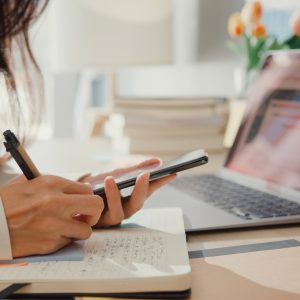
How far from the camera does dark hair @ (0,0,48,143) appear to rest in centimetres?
117

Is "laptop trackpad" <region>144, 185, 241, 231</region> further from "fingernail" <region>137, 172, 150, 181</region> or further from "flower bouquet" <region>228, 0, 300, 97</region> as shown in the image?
"flower bouquet" <region>228, 0, 300, 97</region>

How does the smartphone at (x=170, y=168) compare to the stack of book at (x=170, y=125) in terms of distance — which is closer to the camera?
the smartphone at (x=170, y=168)

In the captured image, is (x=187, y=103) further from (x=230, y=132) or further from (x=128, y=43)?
(x=128, y=43)

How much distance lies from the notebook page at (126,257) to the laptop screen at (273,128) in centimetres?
32

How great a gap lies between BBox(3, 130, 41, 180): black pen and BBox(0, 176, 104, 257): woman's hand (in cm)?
1

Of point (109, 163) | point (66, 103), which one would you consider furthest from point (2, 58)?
point (66, 103)

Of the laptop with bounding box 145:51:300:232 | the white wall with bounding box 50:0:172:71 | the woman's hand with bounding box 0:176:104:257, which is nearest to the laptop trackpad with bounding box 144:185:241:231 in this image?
the laptop with bounding box 145:51:300:232

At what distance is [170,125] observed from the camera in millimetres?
1461

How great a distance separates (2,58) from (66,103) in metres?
1.50

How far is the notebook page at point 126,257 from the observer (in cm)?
51

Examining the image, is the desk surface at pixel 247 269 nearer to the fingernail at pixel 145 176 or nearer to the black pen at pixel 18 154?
the fingernail at pixel 145 176

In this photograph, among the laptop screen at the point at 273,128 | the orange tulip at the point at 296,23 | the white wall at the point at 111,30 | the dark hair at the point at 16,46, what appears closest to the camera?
the laptop screen at the point at 273,128

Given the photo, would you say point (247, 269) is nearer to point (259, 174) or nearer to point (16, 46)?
point (259, 174)

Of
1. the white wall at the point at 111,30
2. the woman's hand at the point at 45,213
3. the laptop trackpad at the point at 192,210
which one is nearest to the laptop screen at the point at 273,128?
the laptop trackpad at the point at 192,210
